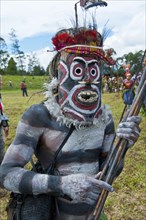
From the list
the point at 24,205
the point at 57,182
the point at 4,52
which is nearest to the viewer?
the point at 57,182

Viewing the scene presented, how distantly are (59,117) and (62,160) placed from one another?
0.80 ft

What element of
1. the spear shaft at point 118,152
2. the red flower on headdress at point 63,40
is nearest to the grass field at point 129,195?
the red flower on headdress at point 63,40

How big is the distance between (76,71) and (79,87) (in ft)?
0.31

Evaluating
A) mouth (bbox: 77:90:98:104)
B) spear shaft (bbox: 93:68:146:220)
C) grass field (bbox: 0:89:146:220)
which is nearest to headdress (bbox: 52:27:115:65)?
mouth (bbox: 77:90:98:104)

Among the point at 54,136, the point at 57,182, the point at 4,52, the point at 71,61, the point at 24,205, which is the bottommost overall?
the point at 24,205

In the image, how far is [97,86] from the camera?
1975 mm

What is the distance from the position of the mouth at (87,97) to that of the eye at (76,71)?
0.32 ft

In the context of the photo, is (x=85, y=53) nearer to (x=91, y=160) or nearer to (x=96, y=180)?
(x=91, y=160)

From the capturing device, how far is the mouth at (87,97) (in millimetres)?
1906

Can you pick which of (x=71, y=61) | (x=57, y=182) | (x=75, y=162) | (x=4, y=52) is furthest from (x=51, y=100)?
(x=4, y=52)

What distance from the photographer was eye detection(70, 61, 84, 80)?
1945 mm

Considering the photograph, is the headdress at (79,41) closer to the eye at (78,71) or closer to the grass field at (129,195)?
the eye at (78,71)

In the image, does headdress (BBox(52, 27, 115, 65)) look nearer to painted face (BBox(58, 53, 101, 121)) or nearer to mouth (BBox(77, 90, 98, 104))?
painted face (BBox(58, 53, 101, 121))

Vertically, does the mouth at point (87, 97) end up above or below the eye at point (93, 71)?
below
